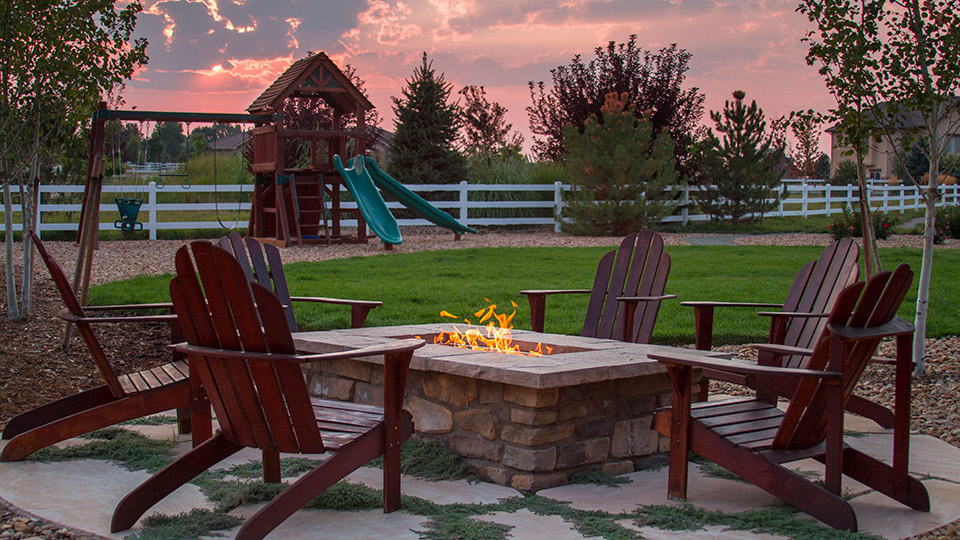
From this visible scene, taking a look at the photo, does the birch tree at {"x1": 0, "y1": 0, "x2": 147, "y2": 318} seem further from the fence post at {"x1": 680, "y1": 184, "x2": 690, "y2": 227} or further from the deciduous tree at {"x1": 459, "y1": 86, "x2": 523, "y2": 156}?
the deciduous tree at {"x1": 459, "y1": 86, "x2": 523, "y2": 156}

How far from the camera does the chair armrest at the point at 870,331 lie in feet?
10.2

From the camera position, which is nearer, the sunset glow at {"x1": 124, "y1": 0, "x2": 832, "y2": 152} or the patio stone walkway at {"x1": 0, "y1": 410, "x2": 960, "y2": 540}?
the patio stone walkway at {"x1": 0, "y1": 410, "x2": 960, "y2": 540}

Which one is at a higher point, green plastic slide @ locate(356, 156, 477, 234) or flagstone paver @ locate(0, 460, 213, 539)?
green plastic slide @ locate(356, 156, 477, 234)

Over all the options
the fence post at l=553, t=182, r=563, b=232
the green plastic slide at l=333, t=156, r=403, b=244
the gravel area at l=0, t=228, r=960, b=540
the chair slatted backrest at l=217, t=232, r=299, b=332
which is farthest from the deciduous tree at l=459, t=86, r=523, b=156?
the chair slatted backrest at l=217, t=232, r=299, b=332

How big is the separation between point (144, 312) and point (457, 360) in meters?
4.70

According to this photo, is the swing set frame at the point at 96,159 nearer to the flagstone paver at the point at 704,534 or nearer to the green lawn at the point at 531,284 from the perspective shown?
the green lawn at the point at 531,284

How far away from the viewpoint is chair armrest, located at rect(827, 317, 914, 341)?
10.2ft

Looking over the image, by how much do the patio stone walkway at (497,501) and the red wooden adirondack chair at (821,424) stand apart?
145 millimetres

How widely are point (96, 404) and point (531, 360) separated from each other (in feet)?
7.09

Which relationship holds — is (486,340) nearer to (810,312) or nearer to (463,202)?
(810,312)

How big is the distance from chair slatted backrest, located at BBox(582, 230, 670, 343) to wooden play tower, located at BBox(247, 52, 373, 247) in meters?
9.85

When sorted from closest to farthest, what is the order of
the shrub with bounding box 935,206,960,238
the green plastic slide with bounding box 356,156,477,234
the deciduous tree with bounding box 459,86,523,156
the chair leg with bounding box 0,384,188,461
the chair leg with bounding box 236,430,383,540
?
the chair leg with bounding box 236,430,383,540 → the chair leg with bounding box 0,384,188,461 → the green plastic slide with bounding box 356,156,477,234 → the shrub with bounding box 935,206,960,238 → the deciduous tree with bounding box 459,86,523,156

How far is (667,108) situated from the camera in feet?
74.9

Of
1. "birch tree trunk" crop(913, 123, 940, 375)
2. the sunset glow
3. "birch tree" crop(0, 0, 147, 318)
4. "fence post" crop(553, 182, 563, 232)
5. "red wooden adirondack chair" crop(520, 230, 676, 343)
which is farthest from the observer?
"fence post" crop(553, 182, 563, 232)
